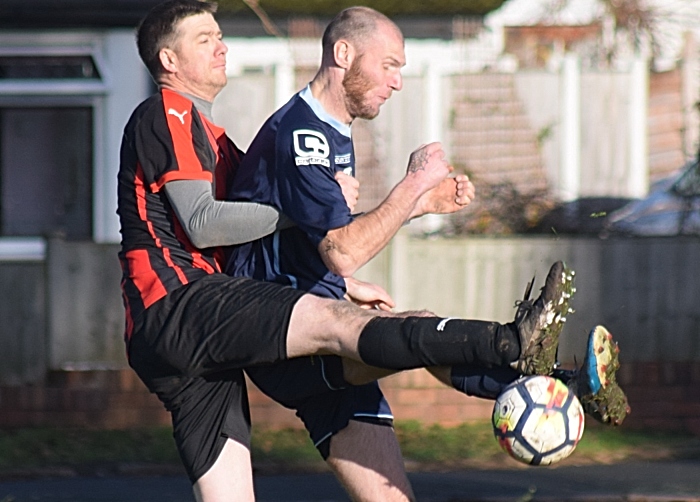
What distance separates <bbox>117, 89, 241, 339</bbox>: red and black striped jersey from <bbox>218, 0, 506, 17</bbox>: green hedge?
8.91m

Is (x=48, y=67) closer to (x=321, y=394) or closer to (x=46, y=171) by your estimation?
(x=46, y=171)

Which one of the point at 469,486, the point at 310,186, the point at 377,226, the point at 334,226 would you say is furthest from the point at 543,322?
the point at 469,486

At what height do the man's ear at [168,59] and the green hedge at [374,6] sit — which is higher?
the green hedge at [374,6]

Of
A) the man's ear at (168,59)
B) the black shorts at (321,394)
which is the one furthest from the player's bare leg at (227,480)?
the man's ear at (168,59)

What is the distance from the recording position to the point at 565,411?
15.0 ft

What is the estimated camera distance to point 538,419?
452 centimetres

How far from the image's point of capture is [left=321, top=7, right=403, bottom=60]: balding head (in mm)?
4805

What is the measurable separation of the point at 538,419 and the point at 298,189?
116cm

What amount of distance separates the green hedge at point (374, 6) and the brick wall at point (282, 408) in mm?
5382

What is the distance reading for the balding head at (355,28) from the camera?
480cm

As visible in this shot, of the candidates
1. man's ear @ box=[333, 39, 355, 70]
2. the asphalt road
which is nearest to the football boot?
man's ear @ box=[333, 39, 355, 70]

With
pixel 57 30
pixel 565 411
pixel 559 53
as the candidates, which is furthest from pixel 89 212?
pixel 559 53

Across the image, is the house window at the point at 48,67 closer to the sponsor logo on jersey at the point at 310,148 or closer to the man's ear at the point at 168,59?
the man's ear at the point at 168,59

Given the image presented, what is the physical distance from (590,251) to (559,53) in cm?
901
